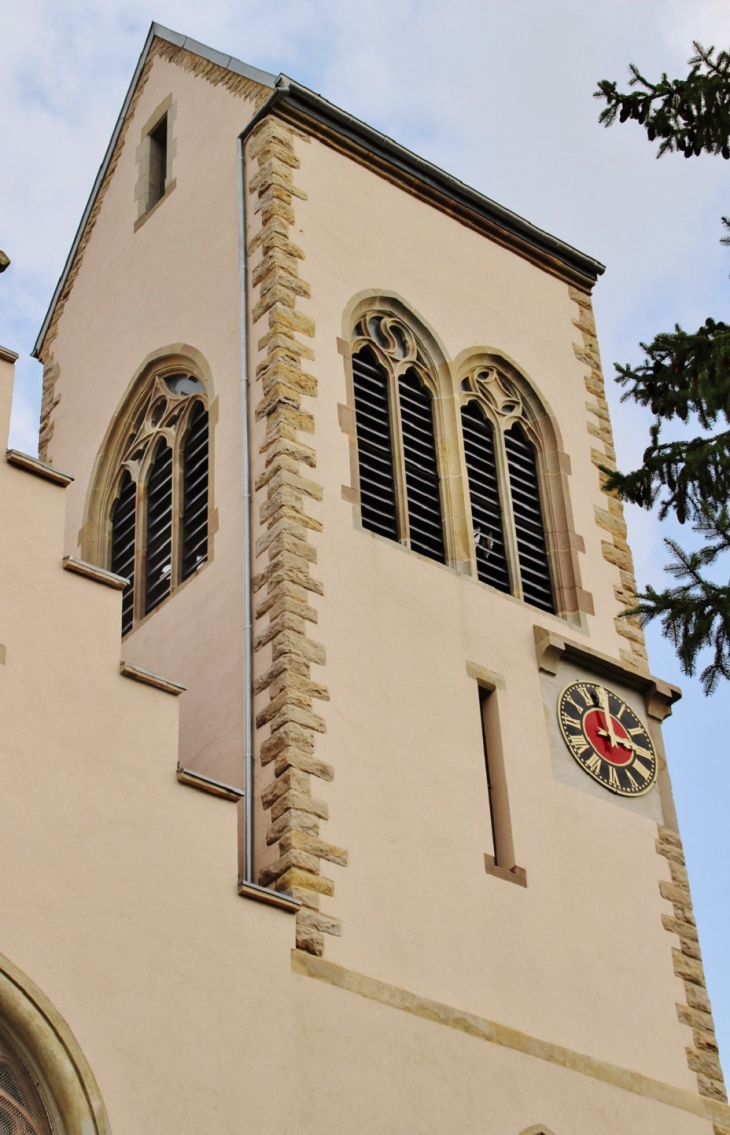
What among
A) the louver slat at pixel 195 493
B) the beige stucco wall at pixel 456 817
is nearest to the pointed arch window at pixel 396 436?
the beige stucco wall at pixel 456 817

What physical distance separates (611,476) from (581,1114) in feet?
16.5

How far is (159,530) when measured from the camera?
818 inches

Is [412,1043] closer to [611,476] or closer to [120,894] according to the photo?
[120,894]

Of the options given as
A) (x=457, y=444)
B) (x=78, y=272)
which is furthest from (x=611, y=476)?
(x=78, y=272)

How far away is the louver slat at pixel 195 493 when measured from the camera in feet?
64.9

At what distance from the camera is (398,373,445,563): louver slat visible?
19.9m

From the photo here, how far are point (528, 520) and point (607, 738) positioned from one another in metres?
2.59

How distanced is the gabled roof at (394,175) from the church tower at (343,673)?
0.05 m

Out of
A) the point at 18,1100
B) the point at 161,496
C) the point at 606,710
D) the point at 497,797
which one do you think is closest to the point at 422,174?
the point at 161,496

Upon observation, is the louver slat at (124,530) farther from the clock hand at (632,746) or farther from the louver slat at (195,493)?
the clock hand at (632,746)

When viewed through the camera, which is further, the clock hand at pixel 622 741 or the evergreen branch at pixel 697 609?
the clock hand at pixel 622 741

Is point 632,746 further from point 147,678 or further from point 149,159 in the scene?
point 149,159

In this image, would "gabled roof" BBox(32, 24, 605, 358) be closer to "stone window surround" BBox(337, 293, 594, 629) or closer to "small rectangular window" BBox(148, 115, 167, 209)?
"small rectangular window" BBox(148, 115, 167, 209)

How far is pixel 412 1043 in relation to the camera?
51.3 feet
